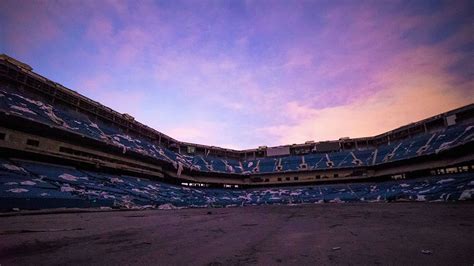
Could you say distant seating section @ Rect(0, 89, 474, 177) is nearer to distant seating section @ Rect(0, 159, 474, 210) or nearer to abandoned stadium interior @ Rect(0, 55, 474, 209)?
abandoned stadium interior @ Rect(0, 55, 474, 209)

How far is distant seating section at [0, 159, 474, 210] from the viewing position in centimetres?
1262

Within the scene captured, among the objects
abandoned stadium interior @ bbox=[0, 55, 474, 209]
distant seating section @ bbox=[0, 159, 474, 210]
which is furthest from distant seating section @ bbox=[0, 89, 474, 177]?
distant seating section @ bbox=[0, 159, 474, 210]

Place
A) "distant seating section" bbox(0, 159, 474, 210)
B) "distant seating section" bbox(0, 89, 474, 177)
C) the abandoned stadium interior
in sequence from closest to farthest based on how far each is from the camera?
"distant seating section" bbox(0, 159, 474, 210) → the abandoned stadium interior → "distant seating section" bbox(0, 89, 474, 177)

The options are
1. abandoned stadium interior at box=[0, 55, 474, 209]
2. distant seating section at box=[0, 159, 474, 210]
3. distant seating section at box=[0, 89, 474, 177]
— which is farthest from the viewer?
distant seating section at box=[0, 89, 474, 177]

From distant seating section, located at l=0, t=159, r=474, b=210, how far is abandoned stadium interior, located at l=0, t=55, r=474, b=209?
0.10m

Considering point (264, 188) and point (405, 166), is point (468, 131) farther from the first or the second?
point (264, 188)

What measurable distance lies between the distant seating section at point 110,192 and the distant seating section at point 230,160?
12.1 feet

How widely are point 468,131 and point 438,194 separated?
10.4 meters

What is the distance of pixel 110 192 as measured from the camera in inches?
720

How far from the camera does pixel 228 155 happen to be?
4756 cm

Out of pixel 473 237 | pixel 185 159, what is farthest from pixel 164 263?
pixel 185 159

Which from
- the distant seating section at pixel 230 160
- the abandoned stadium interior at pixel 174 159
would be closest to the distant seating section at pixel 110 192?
the abandoned stadium interior at pixel 174 159

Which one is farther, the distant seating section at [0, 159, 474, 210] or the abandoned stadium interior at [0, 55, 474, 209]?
the abandoned stadium interior at [0, 55, 474, 209]

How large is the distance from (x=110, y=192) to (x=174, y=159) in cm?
1648
